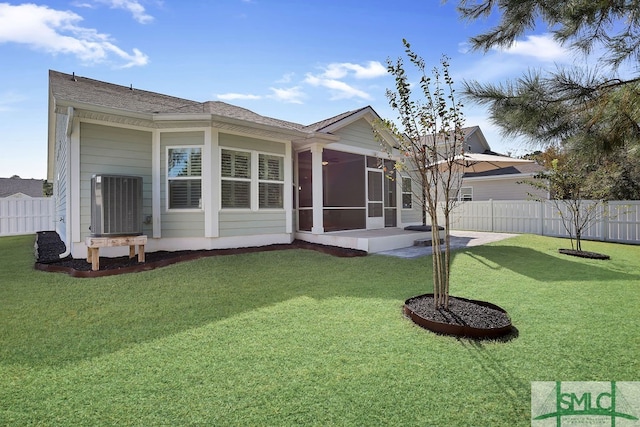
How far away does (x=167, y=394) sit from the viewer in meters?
2.13

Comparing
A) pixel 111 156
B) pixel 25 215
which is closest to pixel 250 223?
pixel 111 156

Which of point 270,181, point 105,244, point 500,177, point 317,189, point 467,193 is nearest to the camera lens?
point 105,244

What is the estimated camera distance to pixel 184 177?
730 cm

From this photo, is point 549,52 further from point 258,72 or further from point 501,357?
point 258,72

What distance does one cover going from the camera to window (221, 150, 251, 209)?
753cm

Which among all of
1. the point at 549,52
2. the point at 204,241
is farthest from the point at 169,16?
the point at 549,52

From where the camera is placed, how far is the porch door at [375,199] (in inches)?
412

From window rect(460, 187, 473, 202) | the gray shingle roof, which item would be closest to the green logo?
the gray shingle roof

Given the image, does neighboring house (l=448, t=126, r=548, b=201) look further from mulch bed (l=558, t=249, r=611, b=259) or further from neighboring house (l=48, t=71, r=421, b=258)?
neighboring house (l=48, t=71, r=421, b=258)

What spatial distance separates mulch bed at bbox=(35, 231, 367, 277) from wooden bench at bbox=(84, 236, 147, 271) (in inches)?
5.2

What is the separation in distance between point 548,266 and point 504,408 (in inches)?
221

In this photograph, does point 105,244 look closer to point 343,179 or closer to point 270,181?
point 270,181

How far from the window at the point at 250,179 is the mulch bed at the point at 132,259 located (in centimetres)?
114

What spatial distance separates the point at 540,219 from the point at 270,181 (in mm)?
10518
